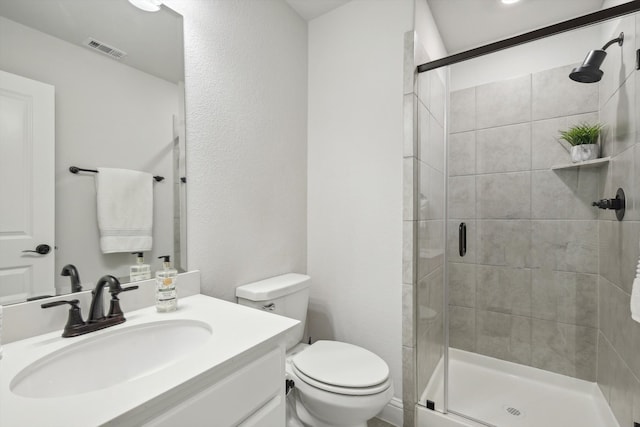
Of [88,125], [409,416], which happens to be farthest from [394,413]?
[88,125]

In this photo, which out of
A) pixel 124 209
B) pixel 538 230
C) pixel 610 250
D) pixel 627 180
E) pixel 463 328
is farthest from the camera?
pixel 463 328

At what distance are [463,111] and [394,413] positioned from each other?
6.68ft

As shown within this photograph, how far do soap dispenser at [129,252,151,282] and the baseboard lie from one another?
1.38m

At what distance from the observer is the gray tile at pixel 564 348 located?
1.85 metres

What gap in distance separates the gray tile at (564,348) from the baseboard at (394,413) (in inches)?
43.4

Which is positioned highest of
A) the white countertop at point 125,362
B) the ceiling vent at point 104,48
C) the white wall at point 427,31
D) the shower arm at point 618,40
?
the white wall at point 427,31

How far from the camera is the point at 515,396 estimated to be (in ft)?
5.97

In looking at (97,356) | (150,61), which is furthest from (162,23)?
(97,356)

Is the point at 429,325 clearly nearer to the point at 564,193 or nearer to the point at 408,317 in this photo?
the point at 408,317

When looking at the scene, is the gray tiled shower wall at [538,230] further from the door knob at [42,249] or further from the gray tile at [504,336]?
the door knob at [42,249]

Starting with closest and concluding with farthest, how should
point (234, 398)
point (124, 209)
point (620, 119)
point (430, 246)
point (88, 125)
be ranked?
point (234, 398) < point (88, 125) < point (124, 209) < point (620, 119) < point (430, 246)

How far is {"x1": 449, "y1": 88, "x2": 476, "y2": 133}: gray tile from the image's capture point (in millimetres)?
2180

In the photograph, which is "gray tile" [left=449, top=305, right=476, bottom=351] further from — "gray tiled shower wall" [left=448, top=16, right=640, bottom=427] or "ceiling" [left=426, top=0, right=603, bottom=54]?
"ceiling" [left=426, top=0, right=603, bottom=54]

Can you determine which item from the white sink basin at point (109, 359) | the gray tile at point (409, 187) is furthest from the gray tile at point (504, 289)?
the white sink basin at point (109, 359)
